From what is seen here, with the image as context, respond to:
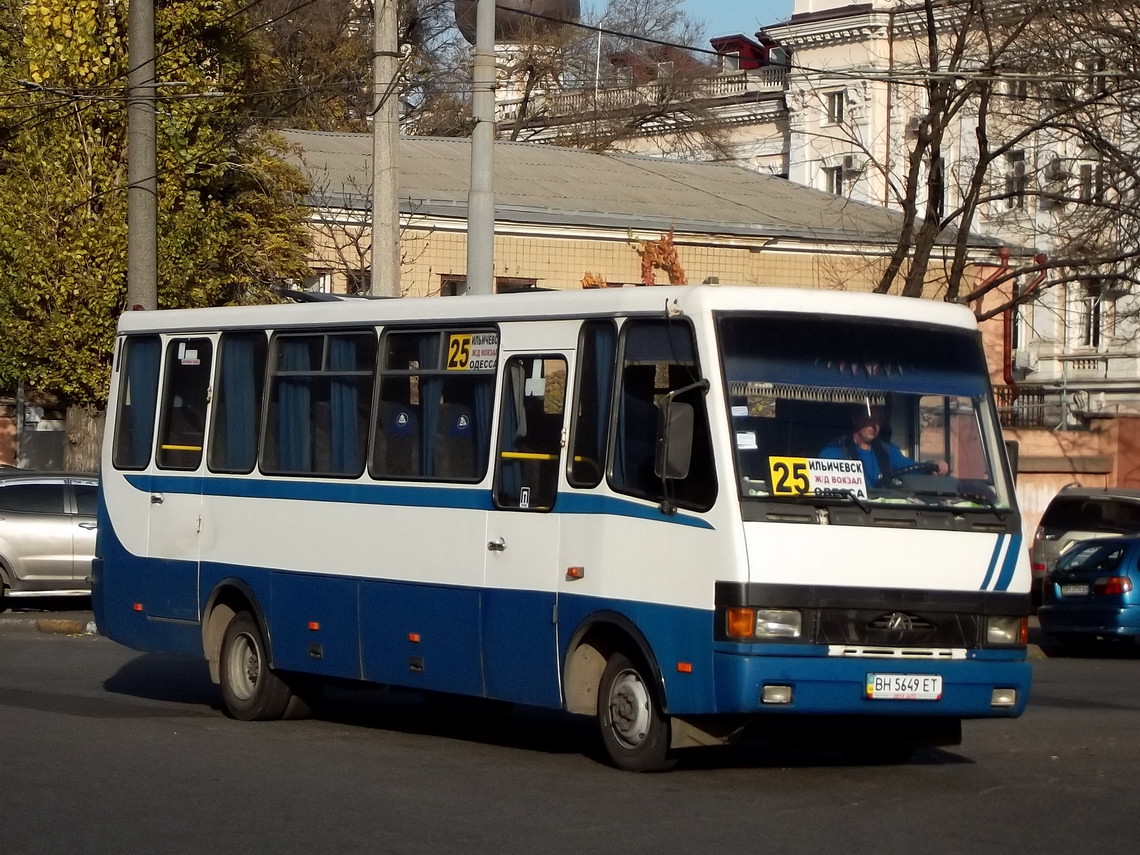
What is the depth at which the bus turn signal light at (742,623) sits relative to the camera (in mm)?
9602

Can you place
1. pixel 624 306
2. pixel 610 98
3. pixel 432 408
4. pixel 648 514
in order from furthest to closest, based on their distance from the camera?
pixel 610 98
pixel 432 408
pixel 624 306
pixel 648 514

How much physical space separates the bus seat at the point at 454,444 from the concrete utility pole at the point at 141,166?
9.43 meters

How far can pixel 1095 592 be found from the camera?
20.7 m

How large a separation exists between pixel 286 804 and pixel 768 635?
2535 mm

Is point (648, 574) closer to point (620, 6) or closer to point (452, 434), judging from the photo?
point (452, 434)

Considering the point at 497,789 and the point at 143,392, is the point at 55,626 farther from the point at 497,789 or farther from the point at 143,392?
the point at 497,789

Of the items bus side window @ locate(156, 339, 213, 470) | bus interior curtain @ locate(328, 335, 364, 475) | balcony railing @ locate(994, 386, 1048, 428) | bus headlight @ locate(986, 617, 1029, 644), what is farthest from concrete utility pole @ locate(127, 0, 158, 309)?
balcony railing @ locate(994, 386, 1048, 428)

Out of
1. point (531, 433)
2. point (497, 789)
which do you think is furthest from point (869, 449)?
point (497, 789)

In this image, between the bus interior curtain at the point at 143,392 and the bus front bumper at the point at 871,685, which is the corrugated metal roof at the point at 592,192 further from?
the bus front bumper at the point at 871,685

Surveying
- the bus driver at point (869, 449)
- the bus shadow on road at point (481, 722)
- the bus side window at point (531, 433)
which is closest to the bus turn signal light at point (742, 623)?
the bus driver at point (869, 449)

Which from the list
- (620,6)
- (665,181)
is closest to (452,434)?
(665,181)

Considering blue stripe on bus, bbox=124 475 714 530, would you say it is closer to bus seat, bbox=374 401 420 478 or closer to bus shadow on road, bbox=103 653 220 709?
bus seat, bbox=374 401 420 478

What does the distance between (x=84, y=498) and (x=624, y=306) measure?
1380cm

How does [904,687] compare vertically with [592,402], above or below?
below
